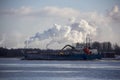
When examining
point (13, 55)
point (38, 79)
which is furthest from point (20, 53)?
point (38, 79)

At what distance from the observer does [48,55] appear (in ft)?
353

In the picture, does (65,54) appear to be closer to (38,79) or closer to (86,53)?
(86,53)

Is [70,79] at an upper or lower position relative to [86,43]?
lower

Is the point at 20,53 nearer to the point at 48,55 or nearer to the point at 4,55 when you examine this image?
the point at 4,55

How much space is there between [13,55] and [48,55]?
35956 millimetres

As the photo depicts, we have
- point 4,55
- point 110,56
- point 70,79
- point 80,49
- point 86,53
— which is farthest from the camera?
point 4,55

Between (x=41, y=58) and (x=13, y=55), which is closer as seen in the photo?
(x=41, y=58)

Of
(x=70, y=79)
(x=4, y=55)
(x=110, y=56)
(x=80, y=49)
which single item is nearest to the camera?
(x=70, y=79)

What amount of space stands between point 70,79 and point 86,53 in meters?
67.4

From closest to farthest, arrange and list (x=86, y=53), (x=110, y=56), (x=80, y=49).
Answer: (x=86, y=53) → (x=80, y=49) → (x=110, y=56)

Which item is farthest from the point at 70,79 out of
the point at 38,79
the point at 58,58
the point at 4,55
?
the point at 4,55

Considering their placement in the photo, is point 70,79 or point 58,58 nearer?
point 70,79

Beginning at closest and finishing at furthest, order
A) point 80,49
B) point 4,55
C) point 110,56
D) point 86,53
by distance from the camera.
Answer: point 86,53, point 80,49, point 110,56, point 4,55

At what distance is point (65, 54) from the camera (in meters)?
104
